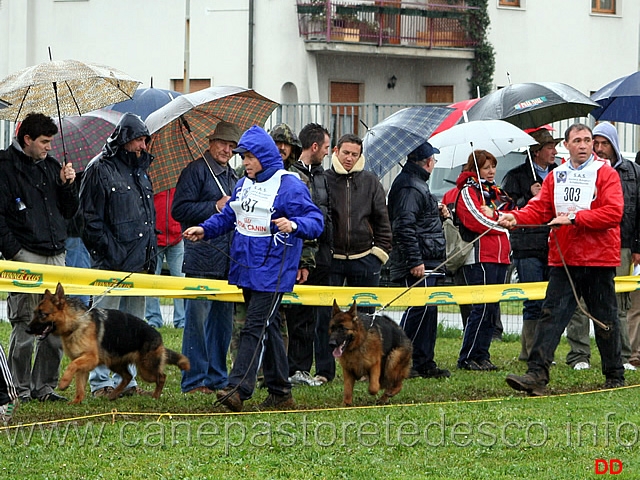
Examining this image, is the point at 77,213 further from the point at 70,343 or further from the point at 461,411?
the point at 461,411

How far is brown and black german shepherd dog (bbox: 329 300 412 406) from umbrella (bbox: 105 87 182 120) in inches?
228

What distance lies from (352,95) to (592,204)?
25.1m

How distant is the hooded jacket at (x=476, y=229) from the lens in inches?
454

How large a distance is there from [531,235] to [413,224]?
60.0 inches

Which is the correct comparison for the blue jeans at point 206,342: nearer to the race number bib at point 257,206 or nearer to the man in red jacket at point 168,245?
the race number bib at point 257,206

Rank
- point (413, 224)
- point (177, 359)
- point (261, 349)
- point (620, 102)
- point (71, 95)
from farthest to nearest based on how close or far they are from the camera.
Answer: point (620, 102), point (413, 224), point (71, 95), point (177, 359), point (261, 349)

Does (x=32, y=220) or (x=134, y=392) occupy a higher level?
(x=32, y=220)

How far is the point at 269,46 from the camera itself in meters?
33.1

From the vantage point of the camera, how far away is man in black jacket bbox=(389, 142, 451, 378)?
11.0 m

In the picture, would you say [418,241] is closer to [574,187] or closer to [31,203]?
[574,187]

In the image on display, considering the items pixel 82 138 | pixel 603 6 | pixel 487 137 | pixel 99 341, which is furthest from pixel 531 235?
pixel 603 6

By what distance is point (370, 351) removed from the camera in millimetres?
9328

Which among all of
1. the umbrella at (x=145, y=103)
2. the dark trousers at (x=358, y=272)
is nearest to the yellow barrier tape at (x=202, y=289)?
the dark trousers at (x=358, y=272)

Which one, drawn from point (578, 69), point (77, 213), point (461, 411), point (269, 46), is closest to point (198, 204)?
point (77, 213)
